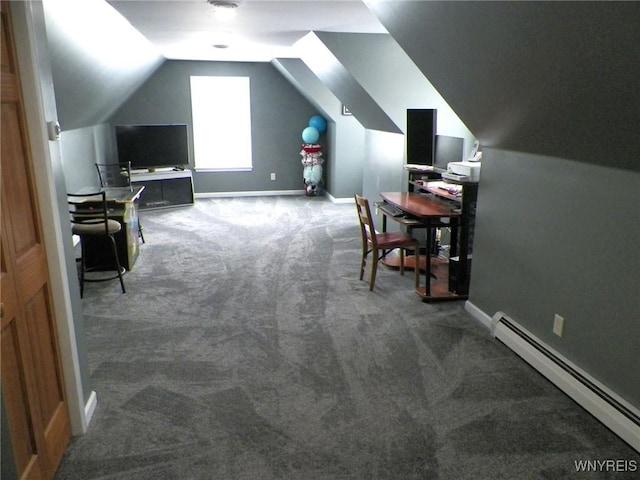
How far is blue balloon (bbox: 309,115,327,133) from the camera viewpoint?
8219 mm

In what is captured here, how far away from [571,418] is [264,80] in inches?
277

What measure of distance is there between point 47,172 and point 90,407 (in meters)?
1.15

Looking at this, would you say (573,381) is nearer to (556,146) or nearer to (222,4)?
(556,146)

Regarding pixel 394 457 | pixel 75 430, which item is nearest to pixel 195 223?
pixel 75 430

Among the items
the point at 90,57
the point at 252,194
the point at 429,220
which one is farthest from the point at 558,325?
the point at 252,194

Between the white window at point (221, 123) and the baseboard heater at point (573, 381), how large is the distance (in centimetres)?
606

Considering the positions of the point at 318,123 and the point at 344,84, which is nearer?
the point at 344,84

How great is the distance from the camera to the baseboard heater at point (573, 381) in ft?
7.11

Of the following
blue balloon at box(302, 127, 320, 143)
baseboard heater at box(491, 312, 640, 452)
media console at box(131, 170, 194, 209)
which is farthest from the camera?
blue balloon at box(302, 127, 320, 143)

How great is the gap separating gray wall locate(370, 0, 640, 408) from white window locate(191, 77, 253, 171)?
5399 mm

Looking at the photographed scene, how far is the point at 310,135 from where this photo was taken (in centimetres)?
808

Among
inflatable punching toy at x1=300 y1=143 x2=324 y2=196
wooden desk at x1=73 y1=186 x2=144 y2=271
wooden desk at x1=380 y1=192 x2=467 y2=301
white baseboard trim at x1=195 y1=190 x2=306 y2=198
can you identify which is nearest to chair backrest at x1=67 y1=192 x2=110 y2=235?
wooden desk at x1=73 y1=186 x2=144 y2=271

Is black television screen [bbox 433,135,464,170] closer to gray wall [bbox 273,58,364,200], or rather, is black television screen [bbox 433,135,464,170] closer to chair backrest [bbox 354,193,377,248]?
chair backrest [bbox 354,193,377,248]

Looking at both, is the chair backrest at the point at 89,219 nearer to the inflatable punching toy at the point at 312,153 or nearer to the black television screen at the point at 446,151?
the black television screen at the point at 446,151
